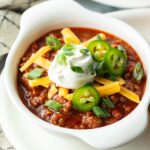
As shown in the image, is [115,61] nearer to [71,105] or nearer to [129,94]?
[129,94]

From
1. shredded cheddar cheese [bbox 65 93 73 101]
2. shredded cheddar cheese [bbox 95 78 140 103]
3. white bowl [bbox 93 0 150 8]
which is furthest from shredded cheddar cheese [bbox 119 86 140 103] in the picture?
white bowl [bbox 93 0 150 8]

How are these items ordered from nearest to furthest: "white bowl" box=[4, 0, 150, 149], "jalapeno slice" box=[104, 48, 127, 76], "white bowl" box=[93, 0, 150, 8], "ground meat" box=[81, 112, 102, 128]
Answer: "white bowl" box=[4, 0, 150, 149]
"ground meat" box=[81, 112, 102, 128]
"jalapeno slice" box=[104, 48, 127, 76]
"white bowl" box=[93, 0, 150, 8]

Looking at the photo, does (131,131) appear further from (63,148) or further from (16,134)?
(16,134)

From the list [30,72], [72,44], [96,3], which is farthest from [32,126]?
[96,3]

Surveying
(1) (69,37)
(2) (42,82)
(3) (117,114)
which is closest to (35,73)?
(2) (42,82)

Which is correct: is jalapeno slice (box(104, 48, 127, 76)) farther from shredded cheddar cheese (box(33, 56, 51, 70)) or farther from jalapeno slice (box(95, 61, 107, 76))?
shredded cheddar cheese (box(33, 56, 51, 70))


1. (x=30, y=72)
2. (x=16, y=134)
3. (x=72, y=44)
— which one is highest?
(x=72, y=44)

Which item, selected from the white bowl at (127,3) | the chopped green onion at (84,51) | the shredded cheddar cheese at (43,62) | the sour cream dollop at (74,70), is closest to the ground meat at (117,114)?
the sour cream dollop at (74,70)
